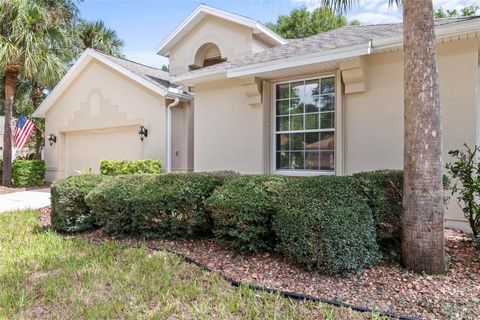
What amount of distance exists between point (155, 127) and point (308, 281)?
8845mm

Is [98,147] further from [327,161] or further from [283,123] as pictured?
[327,161]

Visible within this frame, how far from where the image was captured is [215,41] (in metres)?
12.1

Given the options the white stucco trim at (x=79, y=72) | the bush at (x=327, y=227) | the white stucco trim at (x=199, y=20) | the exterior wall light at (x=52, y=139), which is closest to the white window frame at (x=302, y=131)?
the bush at (x=327, y=227)

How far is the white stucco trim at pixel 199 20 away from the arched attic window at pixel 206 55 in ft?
2.99

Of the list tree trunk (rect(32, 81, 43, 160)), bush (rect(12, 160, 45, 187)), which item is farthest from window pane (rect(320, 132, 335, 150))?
tree trunk (rect(32, 81, 43, 160))

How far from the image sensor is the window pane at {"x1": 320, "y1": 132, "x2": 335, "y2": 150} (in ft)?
24.7

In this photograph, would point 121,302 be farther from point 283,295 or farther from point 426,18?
point 426,18

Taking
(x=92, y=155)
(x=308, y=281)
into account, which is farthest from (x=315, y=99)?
(x=92, y=155)

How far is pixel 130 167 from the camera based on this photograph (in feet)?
33.9

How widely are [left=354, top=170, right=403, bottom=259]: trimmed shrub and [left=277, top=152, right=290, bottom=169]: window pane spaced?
3.71 meters

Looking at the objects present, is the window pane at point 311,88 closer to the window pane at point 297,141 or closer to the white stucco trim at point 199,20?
the window pane at point 297,141

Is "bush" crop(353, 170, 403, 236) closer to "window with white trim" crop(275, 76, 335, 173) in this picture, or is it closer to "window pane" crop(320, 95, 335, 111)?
"window with white trim" crop(275, 76, 335, 173)

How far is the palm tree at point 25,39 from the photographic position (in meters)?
12.7

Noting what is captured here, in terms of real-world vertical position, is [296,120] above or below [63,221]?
above
